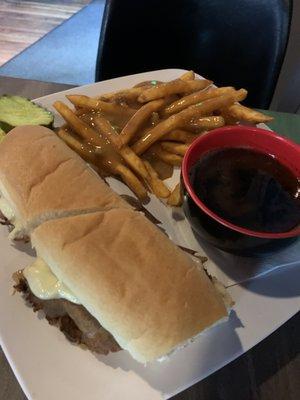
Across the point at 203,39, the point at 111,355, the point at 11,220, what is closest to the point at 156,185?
the point at 11,220

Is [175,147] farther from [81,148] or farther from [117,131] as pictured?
[81,148]

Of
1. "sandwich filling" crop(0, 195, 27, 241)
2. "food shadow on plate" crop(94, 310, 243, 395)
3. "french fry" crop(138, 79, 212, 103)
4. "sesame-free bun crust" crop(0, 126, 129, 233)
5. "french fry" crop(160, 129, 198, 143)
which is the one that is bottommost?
"food shadow on plate" crop(94, 310, 243, 395)

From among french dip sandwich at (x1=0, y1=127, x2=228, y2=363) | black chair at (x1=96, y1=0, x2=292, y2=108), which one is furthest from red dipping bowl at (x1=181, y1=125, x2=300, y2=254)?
black chair at (x1=96, y1=0, x2=292, y2=108)

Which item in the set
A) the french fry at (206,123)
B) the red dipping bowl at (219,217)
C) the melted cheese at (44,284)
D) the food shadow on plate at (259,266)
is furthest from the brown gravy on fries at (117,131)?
the melted cheese at (44,284)

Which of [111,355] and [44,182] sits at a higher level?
[44,182]

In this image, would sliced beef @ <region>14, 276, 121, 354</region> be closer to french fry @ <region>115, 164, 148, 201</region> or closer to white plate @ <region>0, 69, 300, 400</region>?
white plate @ <region>0, 69, 300, 400</region>

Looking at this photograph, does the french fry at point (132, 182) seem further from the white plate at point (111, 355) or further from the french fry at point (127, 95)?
the white plate at point (111, 355)

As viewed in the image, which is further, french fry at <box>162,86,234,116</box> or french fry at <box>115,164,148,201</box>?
french fry at <box>162,86,234,116</box>
